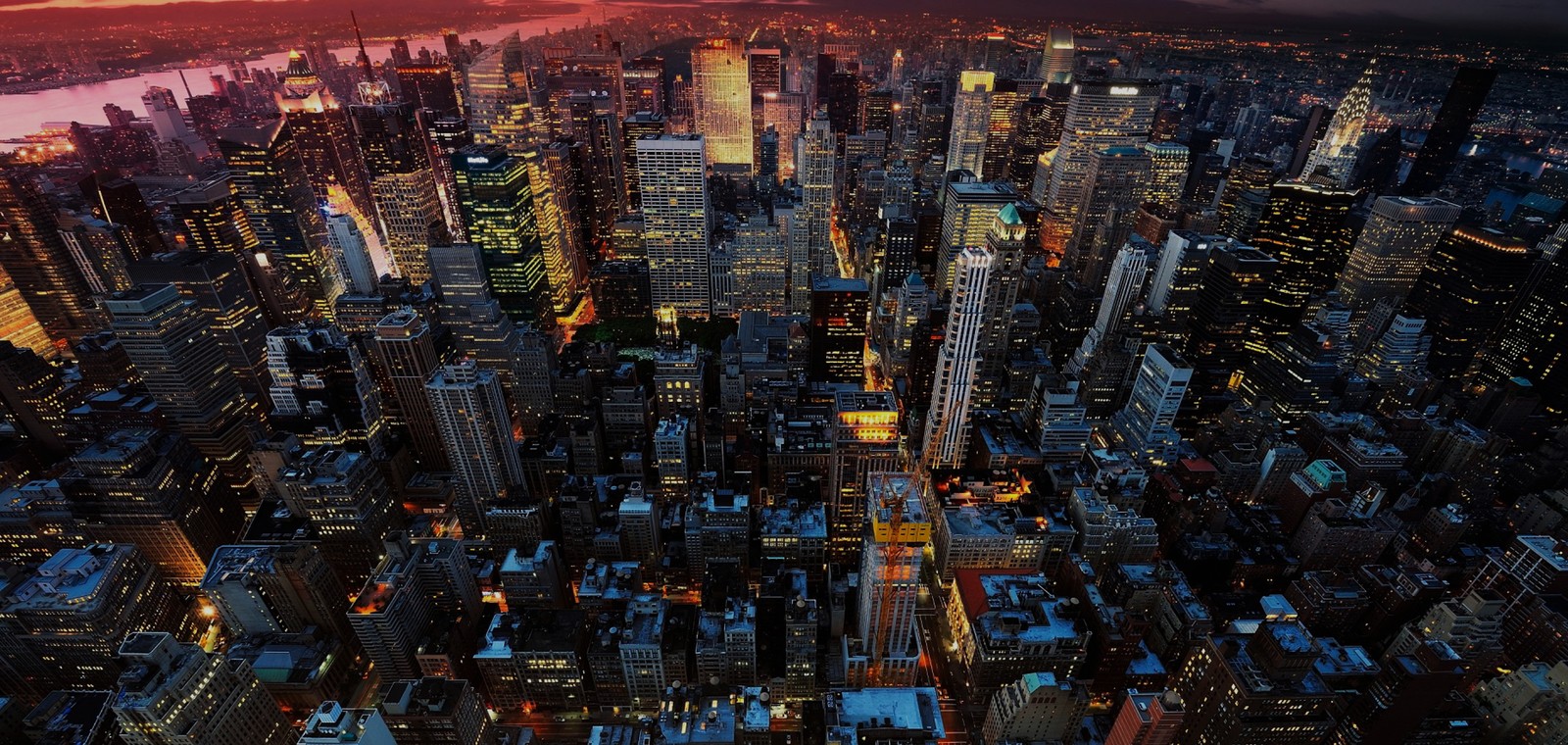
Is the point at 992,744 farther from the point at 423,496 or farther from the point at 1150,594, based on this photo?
the point at 423,496

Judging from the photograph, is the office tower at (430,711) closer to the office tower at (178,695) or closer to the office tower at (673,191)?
the office tower at (178,695)

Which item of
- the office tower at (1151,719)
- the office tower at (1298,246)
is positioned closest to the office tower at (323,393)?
the office tower at (1151,719)

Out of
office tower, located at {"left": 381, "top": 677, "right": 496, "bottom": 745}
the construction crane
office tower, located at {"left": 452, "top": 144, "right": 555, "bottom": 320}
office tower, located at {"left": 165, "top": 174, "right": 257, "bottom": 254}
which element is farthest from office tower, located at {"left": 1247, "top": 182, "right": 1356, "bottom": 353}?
office tower, located at {"left": 165, "top": 174, "right": 257, "bottom": 254}

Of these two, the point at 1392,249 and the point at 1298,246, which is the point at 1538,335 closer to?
the point at 1392,249

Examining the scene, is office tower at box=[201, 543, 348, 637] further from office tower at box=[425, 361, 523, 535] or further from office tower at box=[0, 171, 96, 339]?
office tower at box=[0, 171, 96, 339]

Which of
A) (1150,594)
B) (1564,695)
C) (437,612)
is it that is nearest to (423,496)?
(437,612)

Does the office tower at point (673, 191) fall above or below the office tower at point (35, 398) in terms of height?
above
